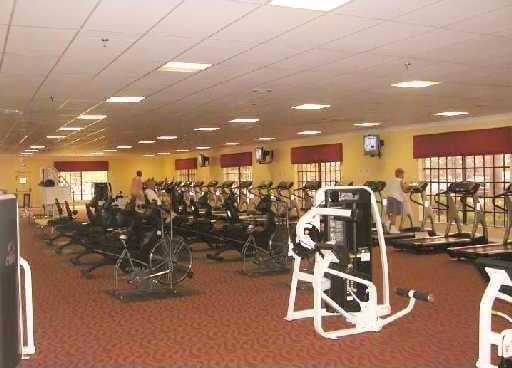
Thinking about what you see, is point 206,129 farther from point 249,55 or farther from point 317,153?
point 249,55

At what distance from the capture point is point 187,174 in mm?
26078

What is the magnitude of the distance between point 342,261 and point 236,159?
1617cm

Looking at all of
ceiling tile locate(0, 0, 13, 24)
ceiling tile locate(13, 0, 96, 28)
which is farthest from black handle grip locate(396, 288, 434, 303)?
ceiling tile locate(0, 0, 13, 24)

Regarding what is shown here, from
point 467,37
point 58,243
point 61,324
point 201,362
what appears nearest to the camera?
point 201,362

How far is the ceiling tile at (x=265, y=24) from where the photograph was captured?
4082mm

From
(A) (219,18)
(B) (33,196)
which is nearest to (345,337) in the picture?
(A) (219,18)

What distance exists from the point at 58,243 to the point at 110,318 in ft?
20.8

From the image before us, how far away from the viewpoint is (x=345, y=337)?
4.72m

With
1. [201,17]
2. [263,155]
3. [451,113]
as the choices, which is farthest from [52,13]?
[263,155]

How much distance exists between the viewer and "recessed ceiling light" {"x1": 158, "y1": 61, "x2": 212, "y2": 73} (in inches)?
235

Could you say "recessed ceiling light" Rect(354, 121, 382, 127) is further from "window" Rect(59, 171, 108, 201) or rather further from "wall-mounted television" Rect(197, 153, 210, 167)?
"window" Rect(59, 171, 108, 201)

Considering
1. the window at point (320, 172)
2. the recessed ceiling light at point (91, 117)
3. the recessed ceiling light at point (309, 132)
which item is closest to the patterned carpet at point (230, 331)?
the recessed ceiling light at point (91, 117)

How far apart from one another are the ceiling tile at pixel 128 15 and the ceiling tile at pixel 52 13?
0.09 meters

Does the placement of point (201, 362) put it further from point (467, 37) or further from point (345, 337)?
point (467, 37)
